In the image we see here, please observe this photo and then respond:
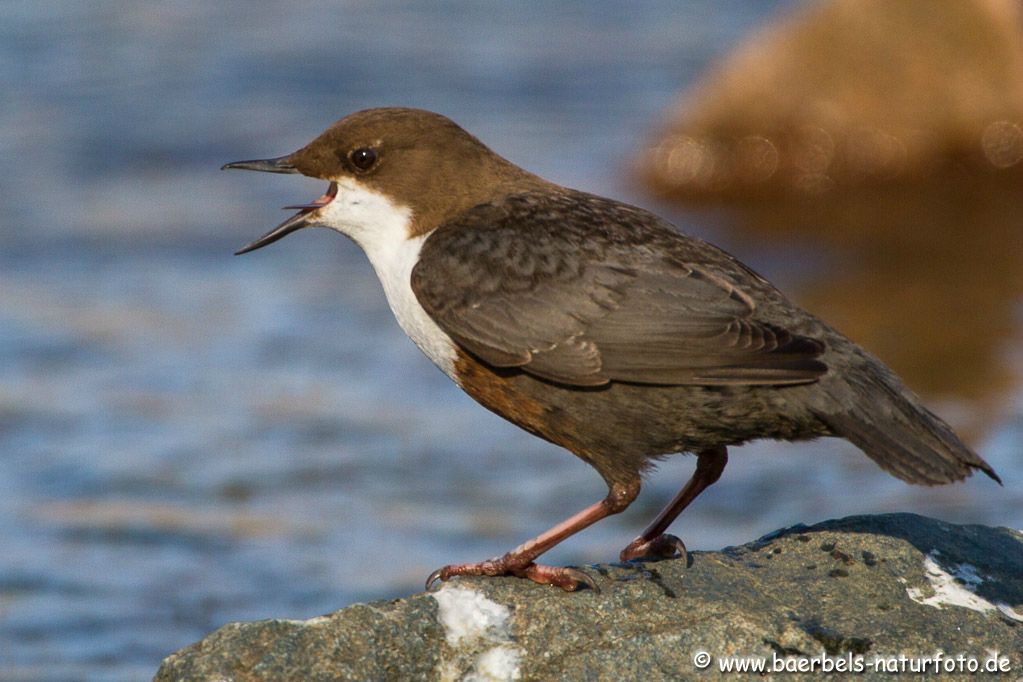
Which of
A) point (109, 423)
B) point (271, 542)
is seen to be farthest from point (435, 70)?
point (271, 542)

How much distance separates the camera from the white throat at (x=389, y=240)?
4664 millimetres

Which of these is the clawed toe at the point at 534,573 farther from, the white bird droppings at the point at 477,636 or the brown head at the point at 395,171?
the brown head at the point at 395,171

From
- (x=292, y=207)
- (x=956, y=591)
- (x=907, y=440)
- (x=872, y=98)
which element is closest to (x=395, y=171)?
(x=292, y=207)

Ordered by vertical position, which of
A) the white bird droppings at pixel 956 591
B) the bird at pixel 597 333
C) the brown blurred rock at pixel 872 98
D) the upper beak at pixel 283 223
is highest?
the brown blurred rock at pixel 872 98

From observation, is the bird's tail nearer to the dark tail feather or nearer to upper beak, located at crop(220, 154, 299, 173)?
the dark tail feather

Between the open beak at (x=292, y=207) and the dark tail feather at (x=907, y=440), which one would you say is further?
the open beak at (x=292, y=207)

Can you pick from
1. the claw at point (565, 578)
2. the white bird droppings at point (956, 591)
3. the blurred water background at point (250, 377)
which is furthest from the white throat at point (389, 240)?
the blurred water background at point (250, 377)

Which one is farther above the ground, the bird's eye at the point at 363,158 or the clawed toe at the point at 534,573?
the bird's eye at the point at 363,158

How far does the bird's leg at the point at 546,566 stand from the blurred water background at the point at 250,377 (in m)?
2.08

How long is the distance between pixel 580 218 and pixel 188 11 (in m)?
13.5

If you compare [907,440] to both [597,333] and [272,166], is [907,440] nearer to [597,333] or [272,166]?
[597,333]

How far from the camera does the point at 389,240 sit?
485 centimetres

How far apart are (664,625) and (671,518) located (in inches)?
33.6

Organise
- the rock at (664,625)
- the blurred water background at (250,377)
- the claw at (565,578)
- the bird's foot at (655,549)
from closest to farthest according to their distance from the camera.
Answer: the rock at (664,625), the claw at (565,578), the bird's foot at (655,549), the blurred water background at (250,377)
